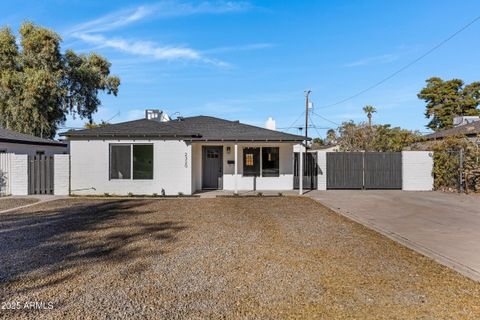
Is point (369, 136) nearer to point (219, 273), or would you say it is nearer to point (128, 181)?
point (128, 181)

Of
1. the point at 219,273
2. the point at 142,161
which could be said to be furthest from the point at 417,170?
the point at 219,273

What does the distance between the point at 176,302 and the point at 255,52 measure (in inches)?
702

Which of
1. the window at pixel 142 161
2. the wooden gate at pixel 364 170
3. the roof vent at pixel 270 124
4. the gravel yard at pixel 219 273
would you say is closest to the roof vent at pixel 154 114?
the window at pixel 142 161

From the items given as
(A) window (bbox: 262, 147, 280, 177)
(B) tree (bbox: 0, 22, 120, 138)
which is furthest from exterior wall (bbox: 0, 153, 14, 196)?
(B) tree (bbox: 0, 22, 120, 138)

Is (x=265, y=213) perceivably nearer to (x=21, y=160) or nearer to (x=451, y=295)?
(x=451, y=295)

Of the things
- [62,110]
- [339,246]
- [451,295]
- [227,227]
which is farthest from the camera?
[62,110]

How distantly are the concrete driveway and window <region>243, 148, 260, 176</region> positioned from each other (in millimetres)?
3273

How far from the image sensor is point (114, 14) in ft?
48.7

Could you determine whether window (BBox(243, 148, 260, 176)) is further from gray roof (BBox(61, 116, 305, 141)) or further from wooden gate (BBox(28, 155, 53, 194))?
wooden gate (BBox(28, 155, 53, 194))

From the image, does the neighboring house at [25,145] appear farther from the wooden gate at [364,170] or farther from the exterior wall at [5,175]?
the wooden gate at [364,170]

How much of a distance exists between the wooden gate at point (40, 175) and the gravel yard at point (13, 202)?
5.10ft

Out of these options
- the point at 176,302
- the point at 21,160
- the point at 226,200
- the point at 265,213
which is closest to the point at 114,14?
the point at 21,160

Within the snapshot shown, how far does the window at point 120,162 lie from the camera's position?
14.3 meters

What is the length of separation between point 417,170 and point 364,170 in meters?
2.71
